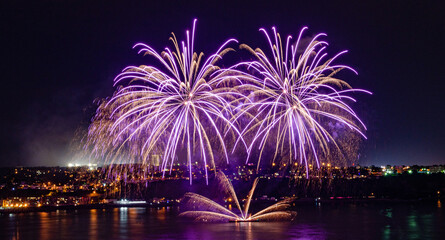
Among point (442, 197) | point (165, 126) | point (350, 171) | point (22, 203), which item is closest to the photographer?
point (165, 126)

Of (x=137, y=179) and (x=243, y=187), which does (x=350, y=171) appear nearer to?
(x=243, y=187)

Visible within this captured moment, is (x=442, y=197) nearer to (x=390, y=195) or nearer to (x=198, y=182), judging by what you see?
(x=390, y=195)

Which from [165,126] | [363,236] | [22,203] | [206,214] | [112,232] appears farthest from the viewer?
[22,203]

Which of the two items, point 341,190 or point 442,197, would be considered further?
point 341,190

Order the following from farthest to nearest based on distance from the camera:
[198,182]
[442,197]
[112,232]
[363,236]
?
[198,182]
[442,197]
[112,232]
[363,236]

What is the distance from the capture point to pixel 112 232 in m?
37.4

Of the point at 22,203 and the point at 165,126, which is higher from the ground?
the point at 165,126

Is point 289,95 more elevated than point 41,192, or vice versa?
point 289,95

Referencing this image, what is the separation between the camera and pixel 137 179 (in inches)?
4786

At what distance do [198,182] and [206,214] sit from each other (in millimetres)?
53967

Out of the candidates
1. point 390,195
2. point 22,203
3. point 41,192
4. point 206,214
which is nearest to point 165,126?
point 206,214

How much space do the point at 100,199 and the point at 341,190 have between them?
5103 cm

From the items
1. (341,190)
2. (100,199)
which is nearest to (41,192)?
(100,199)

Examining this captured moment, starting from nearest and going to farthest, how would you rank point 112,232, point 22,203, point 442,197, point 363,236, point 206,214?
point 363,236, point 112,232, point 206,214, point 22,203, point 442,197
